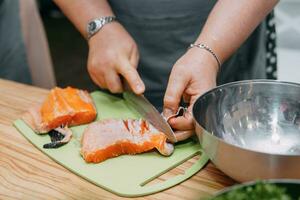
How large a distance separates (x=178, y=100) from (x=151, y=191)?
0.81 feet

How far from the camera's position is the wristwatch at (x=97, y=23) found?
4.35ft

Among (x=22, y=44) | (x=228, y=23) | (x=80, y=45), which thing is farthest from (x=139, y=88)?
(x=80, y=45)

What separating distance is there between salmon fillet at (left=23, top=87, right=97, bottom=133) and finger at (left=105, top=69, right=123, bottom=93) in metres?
0.07

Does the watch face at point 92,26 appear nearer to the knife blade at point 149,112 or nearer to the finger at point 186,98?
the knife blade at point 149,112

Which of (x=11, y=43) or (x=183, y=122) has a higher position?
(x=183, y=122)

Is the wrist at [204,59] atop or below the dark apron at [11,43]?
atop

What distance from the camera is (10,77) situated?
1849 mm

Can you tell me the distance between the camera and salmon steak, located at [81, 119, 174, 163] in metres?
1.03

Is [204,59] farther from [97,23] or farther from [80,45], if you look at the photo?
[80,45]

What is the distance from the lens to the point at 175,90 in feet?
3.57

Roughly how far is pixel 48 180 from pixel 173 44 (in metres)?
0.62

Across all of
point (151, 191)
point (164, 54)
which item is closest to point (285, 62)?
point (164, 54)

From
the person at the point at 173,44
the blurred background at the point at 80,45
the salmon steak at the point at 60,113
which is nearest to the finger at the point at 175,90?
the person at the point at 173,44

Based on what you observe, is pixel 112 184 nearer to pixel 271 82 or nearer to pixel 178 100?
pixel 178 100
